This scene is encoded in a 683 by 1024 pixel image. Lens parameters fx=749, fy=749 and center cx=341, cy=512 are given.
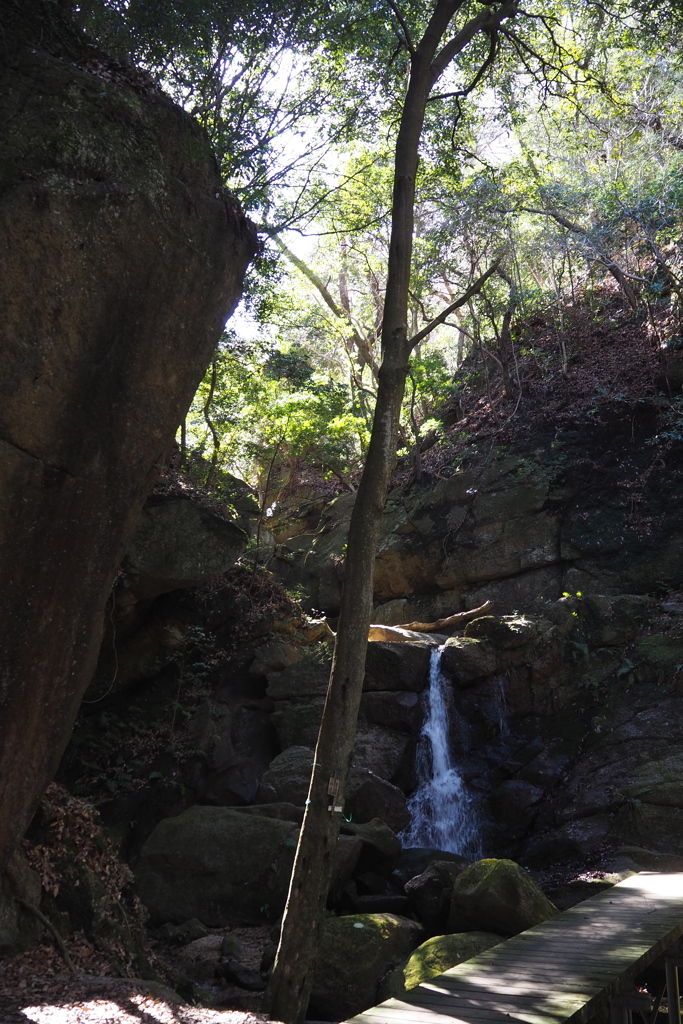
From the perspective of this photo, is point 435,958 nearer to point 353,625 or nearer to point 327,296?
point 353,625

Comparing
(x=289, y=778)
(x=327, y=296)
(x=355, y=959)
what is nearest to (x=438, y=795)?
(x=289, y=778)

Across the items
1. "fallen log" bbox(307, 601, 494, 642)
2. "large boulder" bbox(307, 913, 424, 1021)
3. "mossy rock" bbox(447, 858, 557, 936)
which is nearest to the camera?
"large boulder" bbox(307, 913, 424, 1021)

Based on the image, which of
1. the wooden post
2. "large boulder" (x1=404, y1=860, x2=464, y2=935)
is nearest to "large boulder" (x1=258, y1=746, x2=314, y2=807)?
"large boulder" (x1=404, y1=860, x2=464, y2=935)

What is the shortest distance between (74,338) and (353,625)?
3.53 meters

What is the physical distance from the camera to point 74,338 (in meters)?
6.40

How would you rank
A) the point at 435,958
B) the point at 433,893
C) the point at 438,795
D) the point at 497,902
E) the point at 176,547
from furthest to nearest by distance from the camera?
1. the point at 438,795
2. the point at 176,547
3. the point at 433,893
4. the point at 497,902
5. the point at 435,958

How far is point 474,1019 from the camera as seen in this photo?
4.47 m

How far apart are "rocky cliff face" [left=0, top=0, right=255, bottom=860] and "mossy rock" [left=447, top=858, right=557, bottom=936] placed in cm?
450

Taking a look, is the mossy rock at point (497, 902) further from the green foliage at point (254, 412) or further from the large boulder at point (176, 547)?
the green foliage at point (254, 412)

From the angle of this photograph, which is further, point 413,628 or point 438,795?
point 413,628

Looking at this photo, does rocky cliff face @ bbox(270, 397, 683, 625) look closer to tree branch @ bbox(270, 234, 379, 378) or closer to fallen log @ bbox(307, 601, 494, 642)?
fallen log @ bbox(307, 601, 494, 642)

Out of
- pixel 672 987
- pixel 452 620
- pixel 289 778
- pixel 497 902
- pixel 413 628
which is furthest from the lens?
pixel 413 628

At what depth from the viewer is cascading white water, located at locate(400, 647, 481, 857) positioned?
11617mm

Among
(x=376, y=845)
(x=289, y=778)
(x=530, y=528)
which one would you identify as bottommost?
(x=376, y=845)
